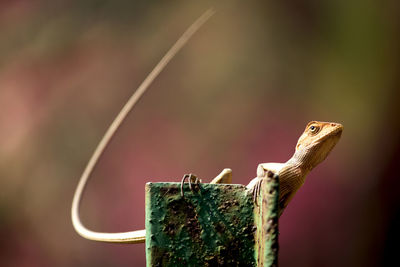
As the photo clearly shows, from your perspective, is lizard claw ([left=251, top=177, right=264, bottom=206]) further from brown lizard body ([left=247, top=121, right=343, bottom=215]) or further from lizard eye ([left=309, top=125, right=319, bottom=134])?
lizard eye ([left=309, top=125, right=319, bottom=134])

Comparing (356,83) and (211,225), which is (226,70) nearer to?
(356,83)

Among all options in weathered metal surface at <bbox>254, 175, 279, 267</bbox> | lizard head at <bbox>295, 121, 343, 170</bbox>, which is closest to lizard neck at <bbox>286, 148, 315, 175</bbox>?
lizard head at <bbox>295, 121, 343, 170</bbox>

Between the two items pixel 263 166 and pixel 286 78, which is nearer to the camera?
pixel 263 166

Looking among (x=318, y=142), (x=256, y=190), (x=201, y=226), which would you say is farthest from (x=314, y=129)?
(x=201, y=226)

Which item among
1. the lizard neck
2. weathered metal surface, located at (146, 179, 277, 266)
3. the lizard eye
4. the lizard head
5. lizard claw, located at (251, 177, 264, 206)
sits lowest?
weathered metal surface, located at (146, 179, 277, 266)

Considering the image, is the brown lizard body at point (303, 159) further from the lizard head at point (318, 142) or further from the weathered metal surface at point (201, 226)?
the weathered metal surface at point (201, 226)

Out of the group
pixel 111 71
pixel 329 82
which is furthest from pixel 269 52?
pixel 111 71
